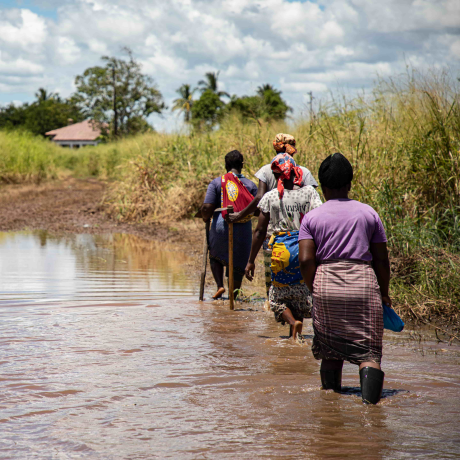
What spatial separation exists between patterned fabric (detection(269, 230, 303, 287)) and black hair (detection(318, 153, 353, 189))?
4.28ft

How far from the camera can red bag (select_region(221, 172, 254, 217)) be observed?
22.3ft

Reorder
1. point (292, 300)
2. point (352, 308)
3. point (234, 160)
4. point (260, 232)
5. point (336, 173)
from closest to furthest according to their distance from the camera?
1. point (352, 308)
2. point (336, 173)
3. point (292, 300)
4. point (260, 232)
5. point (234, 160)

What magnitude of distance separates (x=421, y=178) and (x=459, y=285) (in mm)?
2095

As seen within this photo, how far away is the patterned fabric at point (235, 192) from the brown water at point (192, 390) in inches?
48.2

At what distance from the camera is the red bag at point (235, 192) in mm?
6793

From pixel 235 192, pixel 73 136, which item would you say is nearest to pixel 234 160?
pixel 235 192

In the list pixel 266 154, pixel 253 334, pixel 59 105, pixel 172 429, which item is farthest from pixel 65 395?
pixel 59 105

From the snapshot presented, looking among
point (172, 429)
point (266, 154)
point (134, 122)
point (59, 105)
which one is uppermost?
point (59, 105)

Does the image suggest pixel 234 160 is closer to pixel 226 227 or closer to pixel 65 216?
pixel 226 227

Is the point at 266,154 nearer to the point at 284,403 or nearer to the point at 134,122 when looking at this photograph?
the point at 284,403

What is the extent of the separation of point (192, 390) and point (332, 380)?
96 cm

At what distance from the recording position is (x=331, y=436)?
3.35 metres

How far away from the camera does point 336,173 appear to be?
146 inches

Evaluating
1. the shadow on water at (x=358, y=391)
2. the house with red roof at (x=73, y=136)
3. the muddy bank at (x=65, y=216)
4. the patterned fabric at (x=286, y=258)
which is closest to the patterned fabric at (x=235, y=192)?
the patterned fabric at (x=286, y=258)
